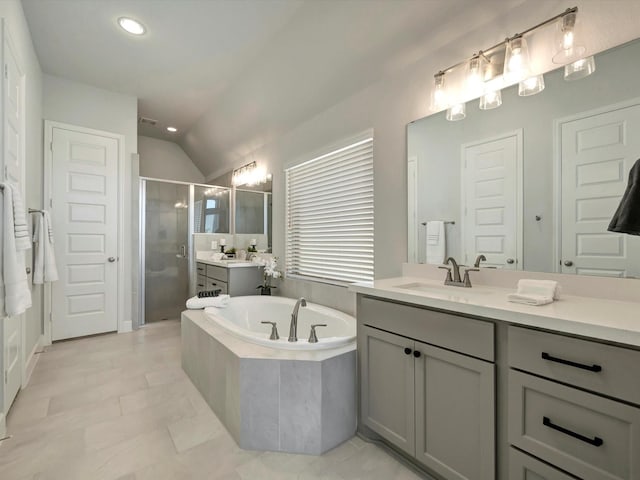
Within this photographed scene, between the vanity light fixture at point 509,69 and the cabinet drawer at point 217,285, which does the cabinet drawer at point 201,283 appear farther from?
the vanity light fixture at point 509,69

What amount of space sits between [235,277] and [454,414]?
2713 millimetres

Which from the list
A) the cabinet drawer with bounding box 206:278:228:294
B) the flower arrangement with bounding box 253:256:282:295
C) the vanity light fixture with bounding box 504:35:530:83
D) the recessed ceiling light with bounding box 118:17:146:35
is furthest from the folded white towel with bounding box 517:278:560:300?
the recessed ceiling light with bounding box 118:17:146:35

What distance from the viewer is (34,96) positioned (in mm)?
2867

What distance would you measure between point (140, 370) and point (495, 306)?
288cm

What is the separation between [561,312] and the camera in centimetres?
102

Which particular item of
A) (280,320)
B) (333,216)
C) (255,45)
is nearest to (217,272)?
(280,320)

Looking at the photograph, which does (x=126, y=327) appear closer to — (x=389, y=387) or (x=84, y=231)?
(x=84, y=231)

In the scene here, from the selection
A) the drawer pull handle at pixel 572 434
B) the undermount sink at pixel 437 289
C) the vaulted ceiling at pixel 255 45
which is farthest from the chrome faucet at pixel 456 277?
the vaulted ceiling at pixel 255 45

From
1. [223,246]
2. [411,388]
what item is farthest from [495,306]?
[223,246]

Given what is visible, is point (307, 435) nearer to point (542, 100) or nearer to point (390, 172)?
point (390, 172)

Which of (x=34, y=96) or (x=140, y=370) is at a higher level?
(x=34, y=96)

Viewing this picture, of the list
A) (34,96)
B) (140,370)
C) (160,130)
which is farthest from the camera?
(160,130)

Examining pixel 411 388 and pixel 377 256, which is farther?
pixel 377 256

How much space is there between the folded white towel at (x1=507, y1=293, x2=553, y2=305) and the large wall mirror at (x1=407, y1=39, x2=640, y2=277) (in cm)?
33
